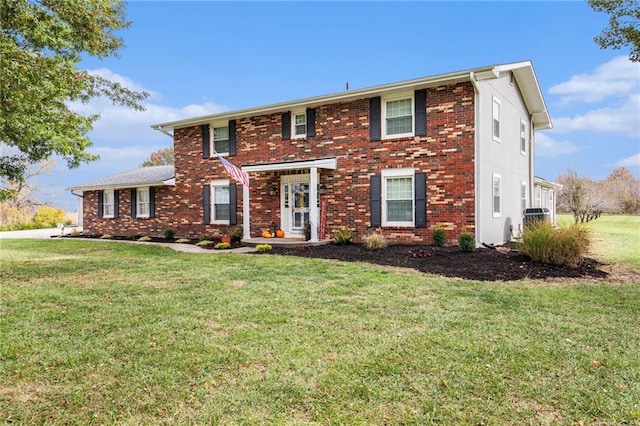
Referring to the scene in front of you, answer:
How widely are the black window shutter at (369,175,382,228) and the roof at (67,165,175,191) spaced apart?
9.05 m

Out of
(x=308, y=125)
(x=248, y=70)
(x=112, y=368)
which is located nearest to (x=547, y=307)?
(x=112, y=368)

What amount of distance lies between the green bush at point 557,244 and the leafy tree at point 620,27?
399 centimetres

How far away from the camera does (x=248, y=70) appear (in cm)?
2039

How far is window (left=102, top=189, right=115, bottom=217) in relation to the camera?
19.5 meters

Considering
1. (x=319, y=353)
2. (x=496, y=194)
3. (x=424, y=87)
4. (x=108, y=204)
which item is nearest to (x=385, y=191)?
(x=424, y=87)

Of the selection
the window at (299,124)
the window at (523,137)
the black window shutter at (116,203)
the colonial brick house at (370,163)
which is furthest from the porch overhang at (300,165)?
the black window shutter at (116,203)

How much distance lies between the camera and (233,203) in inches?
615

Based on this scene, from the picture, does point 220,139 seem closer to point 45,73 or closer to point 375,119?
point 375,119

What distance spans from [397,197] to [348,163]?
1.98 m

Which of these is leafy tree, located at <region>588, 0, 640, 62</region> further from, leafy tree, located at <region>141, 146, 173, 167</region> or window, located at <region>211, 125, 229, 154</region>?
leafy tree, located at <region>141, 146, 173, 167</region>

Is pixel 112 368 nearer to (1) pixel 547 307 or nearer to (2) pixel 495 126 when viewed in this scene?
(1) pixel 547 307

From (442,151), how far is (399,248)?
3.07 m

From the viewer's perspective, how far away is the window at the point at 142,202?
18.3 meters

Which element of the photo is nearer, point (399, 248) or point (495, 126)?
point (399, 248)
